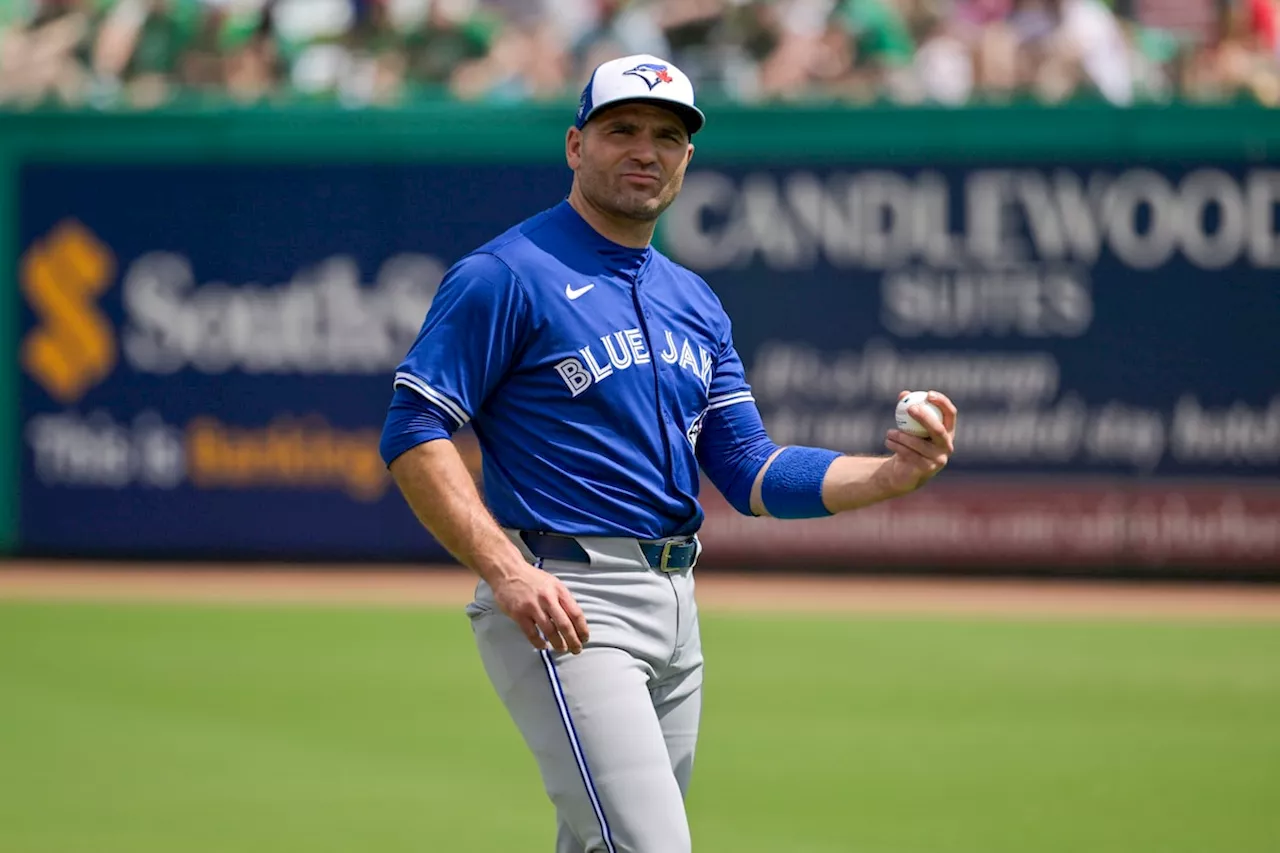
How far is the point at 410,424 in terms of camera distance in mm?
3916

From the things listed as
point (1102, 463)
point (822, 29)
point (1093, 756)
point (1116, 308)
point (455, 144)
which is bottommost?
point (1093, 756)

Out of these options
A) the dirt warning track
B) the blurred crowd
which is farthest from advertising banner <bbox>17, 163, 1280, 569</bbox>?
the blurred crowd

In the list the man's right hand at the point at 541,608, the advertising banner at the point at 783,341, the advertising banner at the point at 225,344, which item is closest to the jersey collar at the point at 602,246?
the man's right hand at the point at 541,608

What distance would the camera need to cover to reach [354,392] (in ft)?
44.2

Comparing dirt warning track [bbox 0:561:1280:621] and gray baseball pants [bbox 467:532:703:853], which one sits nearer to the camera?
gray baseball pants [bbox 467:532:703:853]

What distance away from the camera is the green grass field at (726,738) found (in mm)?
6602

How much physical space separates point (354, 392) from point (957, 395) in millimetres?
4529

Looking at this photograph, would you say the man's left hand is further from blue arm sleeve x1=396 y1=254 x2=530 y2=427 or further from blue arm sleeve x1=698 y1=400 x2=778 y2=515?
blue arm sleeve x1=396 y1=254 x2=530 y2=427

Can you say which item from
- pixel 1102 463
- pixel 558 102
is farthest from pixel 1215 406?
pixel 558 102

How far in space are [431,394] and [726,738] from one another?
4.62m

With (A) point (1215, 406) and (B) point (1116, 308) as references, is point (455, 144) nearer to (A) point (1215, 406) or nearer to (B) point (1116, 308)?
(B) point (1116, 308)

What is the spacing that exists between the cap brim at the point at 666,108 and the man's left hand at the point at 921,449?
826 mm

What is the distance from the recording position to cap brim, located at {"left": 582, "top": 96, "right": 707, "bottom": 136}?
13.5ft

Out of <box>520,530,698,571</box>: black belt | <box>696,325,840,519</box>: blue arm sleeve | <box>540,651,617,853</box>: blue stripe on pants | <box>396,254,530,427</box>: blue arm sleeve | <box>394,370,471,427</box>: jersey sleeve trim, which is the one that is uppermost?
<box>396,254,530,427</box>: blue arm sleeve
